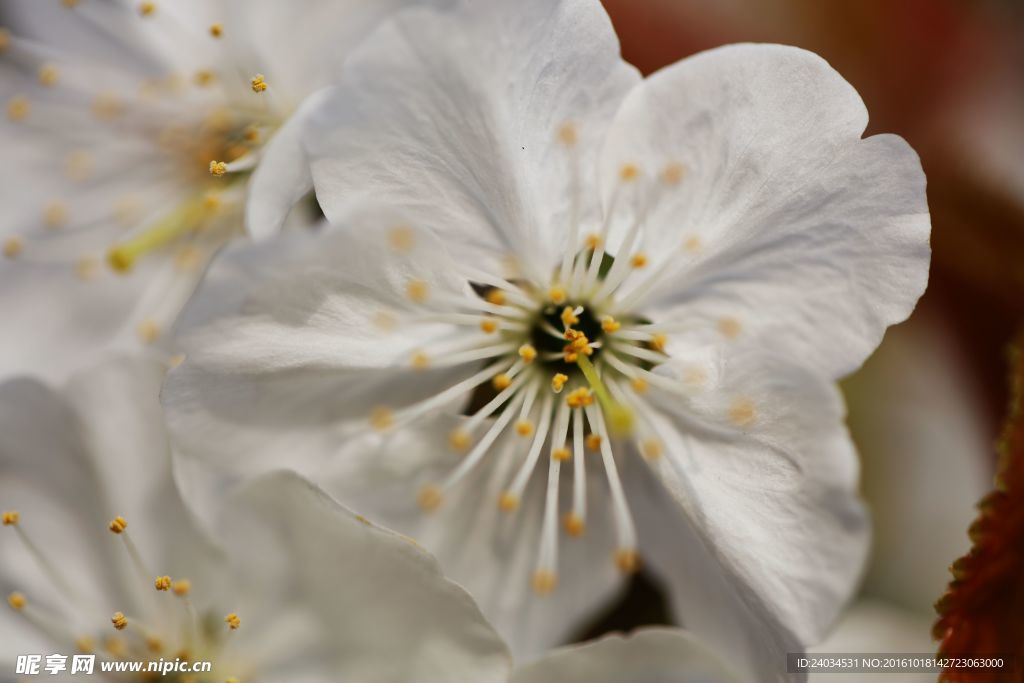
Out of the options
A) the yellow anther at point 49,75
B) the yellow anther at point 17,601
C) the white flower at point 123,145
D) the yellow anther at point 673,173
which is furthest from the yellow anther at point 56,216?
the yellow anther at point 673,173

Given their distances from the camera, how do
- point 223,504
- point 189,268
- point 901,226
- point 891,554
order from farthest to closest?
point 891,554 < point 189,268 < point 223,504 < point 901,226

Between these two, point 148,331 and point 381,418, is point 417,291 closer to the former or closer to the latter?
point 381,418

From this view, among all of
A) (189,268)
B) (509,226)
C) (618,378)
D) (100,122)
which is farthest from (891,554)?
(100,122)

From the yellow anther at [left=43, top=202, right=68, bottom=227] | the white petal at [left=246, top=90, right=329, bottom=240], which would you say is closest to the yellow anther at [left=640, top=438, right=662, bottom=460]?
the white petal at [left=246, top=90, right=329, bottom=240]

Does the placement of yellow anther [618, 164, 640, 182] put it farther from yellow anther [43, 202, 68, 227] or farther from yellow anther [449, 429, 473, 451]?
yellow anther [43, 202, 68, 227]

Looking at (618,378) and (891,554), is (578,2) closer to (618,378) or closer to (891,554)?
(618,378)

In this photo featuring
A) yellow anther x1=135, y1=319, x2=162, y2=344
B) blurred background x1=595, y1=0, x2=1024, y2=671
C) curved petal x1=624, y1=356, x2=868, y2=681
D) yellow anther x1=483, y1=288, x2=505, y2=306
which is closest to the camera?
curved petal x1=624, y1=356, x2=868, y2=681

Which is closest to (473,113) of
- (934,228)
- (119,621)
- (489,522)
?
(489,522)
